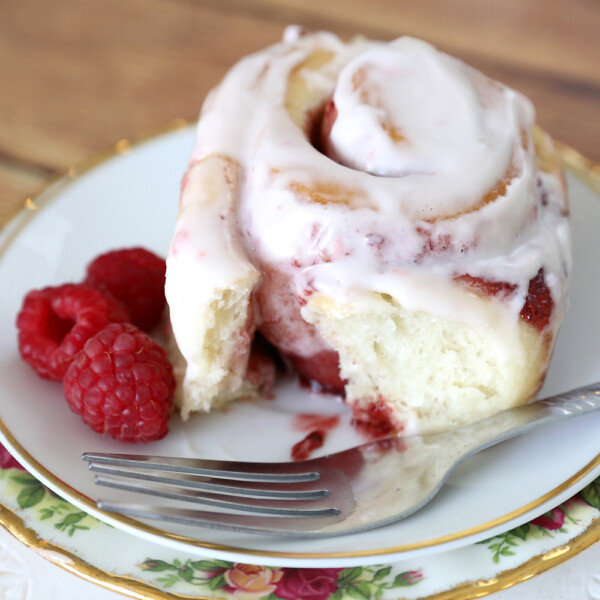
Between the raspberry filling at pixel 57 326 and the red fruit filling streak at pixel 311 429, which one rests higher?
the red fruit filling streak at pixel 311 429

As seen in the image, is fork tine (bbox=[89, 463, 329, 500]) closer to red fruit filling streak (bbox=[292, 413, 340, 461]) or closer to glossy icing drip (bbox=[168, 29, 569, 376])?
red fruit filling streak (bbox=[292, 413, 340, 461])

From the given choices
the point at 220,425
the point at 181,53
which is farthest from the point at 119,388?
the point at 181,53

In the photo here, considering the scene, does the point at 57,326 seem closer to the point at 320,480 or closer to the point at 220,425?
the point at 220,425

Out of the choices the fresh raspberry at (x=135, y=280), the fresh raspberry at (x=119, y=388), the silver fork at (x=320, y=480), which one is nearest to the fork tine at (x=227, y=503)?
the silver fork at (x=320, y=480)

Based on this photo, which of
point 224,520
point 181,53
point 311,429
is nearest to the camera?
point 224,520

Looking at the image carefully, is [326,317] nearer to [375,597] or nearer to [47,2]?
[375,597]

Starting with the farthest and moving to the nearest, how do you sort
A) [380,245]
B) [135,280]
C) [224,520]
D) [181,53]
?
[181,53]
[135,280]
[380,245]
[224,520]

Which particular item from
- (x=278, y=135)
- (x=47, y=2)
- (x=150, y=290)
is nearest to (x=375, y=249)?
(x=278, y=135)

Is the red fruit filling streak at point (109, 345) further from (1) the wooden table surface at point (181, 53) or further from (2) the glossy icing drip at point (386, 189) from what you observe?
(1) the wooden table surface at point (181, 53)
